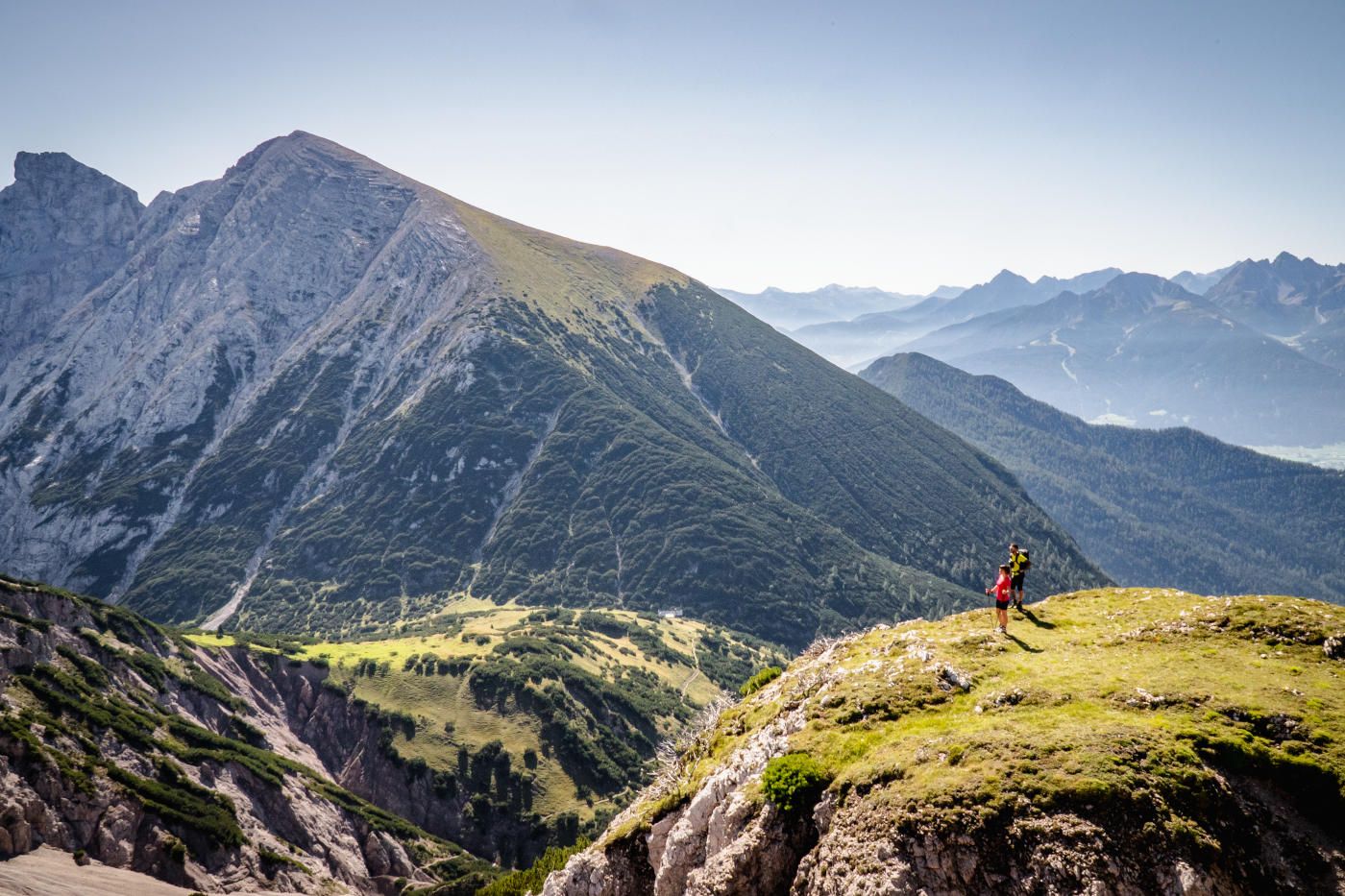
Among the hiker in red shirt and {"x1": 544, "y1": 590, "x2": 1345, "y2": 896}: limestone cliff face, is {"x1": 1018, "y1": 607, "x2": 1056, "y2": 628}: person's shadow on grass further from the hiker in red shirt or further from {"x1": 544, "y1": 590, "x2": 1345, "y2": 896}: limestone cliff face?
the hiker in red shirt

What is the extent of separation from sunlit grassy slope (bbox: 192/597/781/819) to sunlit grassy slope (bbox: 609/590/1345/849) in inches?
3905

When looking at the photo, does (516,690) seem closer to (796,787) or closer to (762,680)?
(762,680)

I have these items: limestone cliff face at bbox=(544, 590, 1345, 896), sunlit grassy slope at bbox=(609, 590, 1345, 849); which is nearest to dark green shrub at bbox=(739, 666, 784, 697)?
sunlit grassy slope at bbox=(609, 590, 1345, 849)

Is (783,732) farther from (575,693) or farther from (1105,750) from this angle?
(575,693)

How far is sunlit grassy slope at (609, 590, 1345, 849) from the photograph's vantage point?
19.7m

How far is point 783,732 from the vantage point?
27203 millimetres

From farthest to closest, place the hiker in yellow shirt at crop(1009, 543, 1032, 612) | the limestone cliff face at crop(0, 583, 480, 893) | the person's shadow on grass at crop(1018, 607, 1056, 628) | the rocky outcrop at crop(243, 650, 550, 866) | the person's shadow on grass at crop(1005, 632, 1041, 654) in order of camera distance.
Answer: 1. the rocky outcrop at crop(243, 650, 550, 866)
2. the limestone cliff face at crop(0, 583, 480, 893)
3. the hiker in yellow shirt at crop(1009, 543, 1032, 612)
4. the person's shadow on grass at crop(1018, 607, 1056, 628)
5. the person's shadow on grass at crop(1005, 632, 1041, 654)

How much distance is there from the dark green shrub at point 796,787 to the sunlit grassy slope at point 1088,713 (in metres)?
0.59

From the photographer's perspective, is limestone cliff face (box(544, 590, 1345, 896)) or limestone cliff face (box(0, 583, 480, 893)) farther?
limestone cliff face (box(0, 583, 480, 893))

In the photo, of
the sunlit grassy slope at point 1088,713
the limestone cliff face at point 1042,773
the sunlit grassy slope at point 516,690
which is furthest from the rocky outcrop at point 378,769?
the sunlit grassy slope at point 1088,713

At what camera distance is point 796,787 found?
76.7 ft

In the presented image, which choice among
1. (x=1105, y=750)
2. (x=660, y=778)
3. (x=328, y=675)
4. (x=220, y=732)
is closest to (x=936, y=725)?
(x=1105, y=750)

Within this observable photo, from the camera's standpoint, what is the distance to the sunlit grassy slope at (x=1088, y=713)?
774 inches

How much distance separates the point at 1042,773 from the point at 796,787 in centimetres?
705
